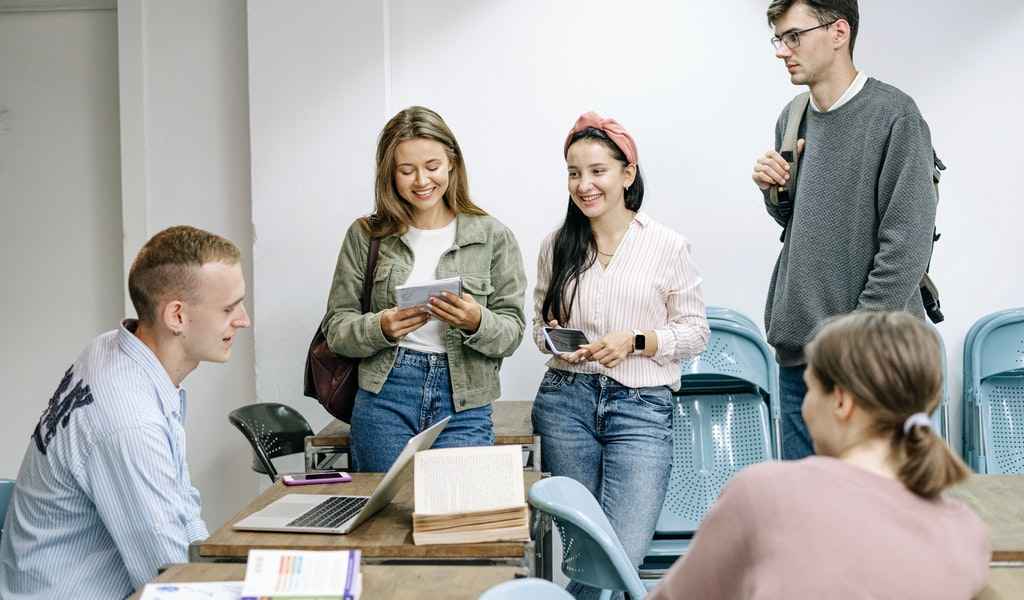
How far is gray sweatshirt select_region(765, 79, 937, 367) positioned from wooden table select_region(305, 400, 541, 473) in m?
0.89

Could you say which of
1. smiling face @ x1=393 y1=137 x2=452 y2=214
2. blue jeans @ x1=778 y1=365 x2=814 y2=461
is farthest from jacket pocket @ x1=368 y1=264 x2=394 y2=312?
blue jeans @ x1=778 y1=365 x2=814 y2=461

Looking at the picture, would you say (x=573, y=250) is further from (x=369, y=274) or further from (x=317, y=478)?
(x=317, y=478)

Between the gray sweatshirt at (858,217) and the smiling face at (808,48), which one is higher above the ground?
the smiling face at (808,48)

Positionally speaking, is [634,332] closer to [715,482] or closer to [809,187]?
[809,187]

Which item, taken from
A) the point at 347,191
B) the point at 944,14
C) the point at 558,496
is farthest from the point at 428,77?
the point at 558,496

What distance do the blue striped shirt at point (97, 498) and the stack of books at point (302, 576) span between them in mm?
402

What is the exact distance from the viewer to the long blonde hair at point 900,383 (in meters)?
1.59

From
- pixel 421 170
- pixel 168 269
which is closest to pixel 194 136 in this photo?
pixel 421 170

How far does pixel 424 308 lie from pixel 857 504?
187 centimetres

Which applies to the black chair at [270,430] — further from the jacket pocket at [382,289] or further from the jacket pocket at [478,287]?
the jacket pocket at [478,287]

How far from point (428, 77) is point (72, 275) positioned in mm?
1959

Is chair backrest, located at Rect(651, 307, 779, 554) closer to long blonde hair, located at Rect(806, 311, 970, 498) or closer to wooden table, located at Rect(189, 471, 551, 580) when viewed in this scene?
wooden table, located at Rect(189, 471, 551, 580)

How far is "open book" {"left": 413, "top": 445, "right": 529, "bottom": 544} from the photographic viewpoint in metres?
2.32

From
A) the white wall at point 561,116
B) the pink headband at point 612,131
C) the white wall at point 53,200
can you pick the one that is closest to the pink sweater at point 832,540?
the pink headband at point 612,131
